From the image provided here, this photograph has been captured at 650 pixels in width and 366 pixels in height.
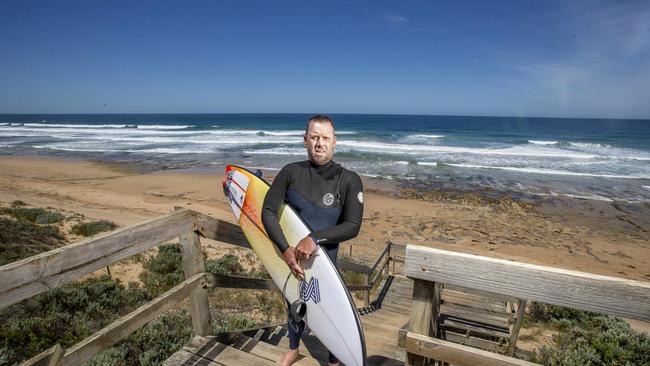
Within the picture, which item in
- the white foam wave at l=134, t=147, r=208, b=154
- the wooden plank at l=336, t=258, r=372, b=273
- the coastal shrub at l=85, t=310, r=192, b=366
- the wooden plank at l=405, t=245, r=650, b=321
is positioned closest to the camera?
the wooden plank at l=405, t=245, r=650, b=321

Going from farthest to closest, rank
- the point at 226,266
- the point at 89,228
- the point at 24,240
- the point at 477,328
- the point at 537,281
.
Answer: the point at 89,228, the point at 226,266, the point at 24,240, the point at 477,328, the point at 537,281

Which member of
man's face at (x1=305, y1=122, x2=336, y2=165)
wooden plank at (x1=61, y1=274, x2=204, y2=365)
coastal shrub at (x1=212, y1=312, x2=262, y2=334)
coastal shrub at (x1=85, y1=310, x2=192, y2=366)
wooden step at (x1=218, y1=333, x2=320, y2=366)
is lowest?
coastal shrub at (x1=212, y1=312, x2=262, y2=334)

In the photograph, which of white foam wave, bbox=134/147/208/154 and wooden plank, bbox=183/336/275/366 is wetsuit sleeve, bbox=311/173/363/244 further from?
white foam wave, bbox=134/147/208/154

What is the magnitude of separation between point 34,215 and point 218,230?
38.6 feet

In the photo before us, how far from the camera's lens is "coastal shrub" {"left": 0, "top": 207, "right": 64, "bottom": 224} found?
10.6 meters

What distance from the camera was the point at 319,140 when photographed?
2582mm

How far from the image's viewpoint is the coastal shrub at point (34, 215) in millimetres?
10578

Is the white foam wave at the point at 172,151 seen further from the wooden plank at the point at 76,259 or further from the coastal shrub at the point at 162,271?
the wooden plank at the point at 76,259

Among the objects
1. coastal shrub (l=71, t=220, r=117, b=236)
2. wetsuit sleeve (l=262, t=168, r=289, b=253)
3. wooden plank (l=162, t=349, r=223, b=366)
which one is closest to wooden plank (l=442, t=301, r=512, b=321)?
wooden plank (l=162, t=349, r=223, b=366)

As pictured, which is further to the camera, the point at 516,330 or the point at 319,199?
the point at 516,330

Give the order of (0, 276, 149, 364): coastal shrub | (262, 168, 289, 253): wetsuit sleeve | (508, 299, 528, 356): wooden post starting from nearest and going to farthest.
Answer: (262, 168, 289, 253): wetsuit sleeve
(0, 276, 149, 364): coastal shrub
(508, 299, 528, 356): wooden post

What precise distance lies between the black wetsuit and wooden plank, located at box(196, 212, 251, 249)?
25.4 inches

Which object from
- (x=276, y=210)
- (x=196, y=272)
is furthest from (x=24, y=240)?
(x=276, y=210)

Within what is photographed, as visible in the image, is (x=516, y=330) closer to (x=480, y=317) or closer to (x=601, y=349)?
(x=601, y=349)
